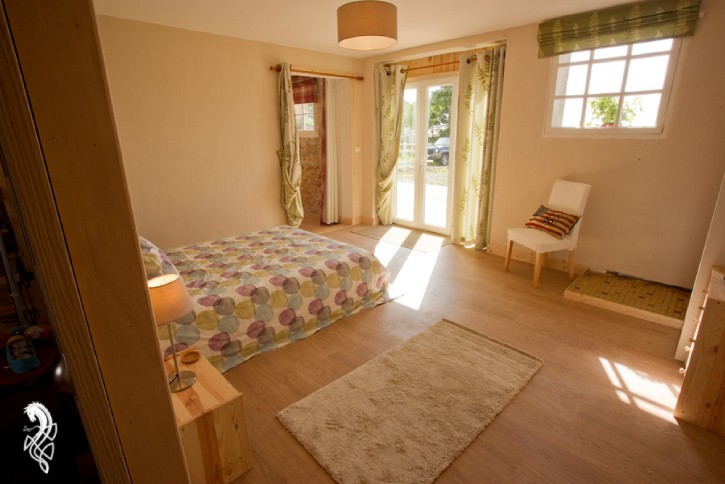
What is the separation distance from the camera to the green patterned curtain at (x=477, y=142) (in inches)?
164

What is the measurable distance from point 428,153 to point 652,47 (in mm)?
2599

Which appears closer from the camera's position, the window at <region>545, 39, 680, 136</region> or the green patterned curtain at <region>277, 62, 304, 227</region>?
the window at <region>545, 39, 680, 136</region>

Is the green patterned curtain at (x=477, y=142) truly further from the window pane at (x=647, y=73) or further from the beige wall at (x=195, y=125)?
the beige wall at (x=195, y=125)

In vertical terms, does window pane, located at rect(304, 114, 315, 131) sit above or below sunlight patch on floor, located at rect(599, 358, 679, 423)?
above

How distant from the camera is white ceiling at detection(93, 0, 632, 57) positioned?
3098 mm

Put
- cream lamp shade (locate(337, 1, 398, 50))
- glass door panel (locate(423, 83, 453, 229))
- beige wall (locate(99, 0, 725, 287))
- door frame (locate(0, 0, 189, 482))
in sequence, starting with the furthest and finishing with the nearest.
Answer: glass door panel (locate(423, 83, 453, 229))
beige wall (locate(99, 0, 725, 287))
cream lamp shade (locate(337, 1, 398, 50))
door frame (locate(0, 0, 189, 482))

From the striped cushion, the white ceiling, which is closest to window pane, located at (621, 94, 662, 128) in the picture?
the white ceiling

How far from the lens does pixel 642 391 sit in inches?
85.3

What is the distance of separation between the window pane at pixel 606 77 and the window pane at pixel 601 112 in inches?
3.2

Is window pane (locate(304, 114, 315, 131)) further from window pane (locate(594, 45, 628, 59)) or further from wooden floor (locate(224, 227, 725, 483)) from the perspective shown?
window pane (locate(594, 45, 628, 59))

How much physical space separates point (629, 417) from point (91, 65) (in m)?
2.61

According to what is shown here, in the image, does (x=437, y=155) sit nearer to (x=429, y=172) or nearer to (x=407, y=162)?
(x=429, y=172)

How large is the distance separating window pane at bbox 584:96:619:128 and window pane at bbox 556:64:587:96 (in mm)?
175
